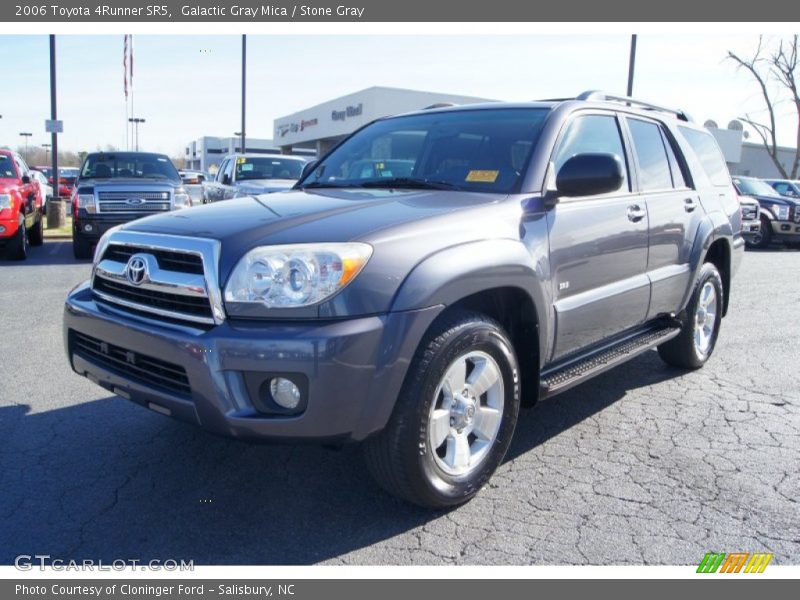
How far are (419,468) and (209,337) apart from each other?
40.2 inches

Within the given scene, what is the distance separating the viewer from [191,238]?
9.95ft

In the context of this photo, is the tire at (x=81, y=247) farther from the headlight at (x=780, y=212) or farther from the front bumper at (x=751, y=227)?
the headlight at (x=780, y=212)

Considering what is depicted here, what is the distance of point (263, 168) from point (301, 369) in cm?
1143

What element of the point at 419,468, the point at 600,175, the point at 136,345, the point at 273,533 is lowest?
the point at 273,533

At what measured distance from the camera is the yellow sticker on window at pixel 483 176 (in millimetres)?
3789

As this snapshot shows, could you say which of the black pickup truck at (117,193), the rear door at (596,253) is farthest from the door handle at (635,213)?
the black pickup truck at (117,193)

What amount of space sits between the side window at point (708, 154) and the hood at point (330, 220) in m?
2.87

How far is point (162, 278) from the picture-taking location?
3.06 meters

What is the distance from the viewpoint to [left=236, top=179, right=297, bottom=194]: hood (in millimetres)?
11670

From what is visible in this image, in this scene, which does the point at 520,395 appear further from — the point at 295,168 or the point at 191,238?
the point at 295,168

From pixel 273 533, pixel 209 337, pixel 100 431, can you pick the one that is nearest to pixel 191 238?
pixel 209 337

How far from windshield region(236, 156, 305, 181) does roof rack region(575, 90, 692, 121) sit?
8.75m

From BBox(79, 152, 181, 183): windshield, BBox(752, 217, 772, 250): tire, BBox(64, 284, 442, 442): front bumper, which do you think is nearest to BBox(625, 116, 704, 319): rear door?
BBox(64, 284, 442, 442): front bumper

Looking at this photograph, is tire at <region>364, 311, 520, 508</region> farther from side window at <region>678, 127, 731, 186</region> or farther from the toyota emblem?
side window at <region>678, 127, 731, 186</region>
